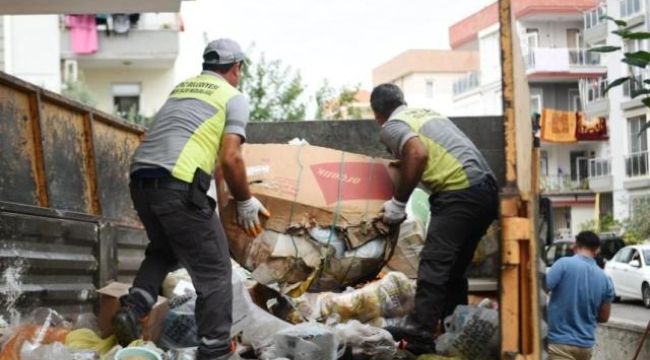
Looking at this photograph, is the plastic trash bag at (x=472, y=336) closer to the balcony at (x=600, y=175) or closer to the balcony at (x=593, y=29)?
the balcony at (x=593, y=29)

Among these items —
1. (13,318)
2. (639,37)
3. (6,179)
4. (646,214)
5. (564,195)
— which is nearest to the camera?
(13,318)

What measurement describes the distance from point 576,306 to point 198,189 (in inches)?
146

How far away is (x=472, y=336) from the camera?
4.68 m

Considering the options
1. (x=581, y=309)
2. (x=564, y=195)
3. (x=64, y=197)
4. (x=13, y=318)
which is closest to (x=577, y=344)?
(x=581, y=309)

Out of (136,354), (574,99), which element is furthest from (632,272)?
(574,99)

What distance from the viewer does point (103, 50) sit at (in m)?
36.8

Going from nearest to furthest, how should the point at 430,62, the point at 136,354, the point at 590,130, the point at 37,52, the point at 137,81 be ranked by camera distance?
1. the point at 136,354
2. the point at 37,52
3. the point at 137,81
4. the point at 590,130
5. the point at 430,62

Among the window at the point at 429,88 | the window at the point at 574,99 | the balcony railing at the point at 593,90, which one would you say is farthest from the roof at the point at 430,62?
the balcony railing at the point at 593,90

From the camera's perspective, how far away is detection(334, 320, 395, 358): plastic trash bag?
183 inches

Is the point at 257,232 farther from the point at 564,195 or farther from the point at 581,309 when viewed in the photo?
the point at 564,195

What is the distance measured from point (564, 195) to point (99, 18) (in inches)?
839

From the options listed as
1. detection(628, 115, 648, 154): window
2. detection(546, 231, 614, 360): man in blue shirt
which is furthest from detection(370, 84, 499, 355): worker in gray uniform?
detection(628, 115, 648, 154): window

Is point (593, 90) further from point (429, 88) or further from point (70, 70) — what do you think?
point (429, 88)

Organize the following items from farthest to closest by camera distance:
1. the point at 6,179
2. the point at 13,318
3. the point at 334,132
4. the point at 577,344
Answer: the point at 577,344 → the point at 334,132 → the point at 6,179 → the point at 13,318
